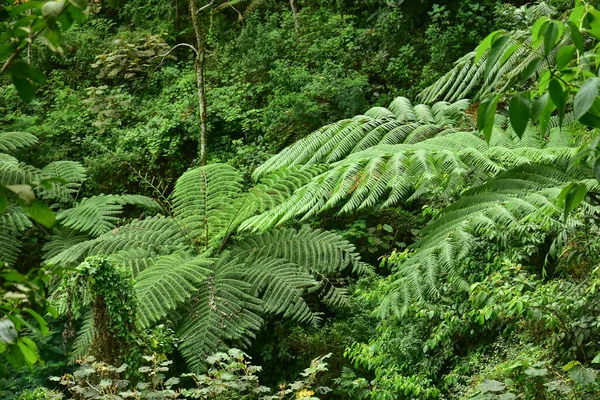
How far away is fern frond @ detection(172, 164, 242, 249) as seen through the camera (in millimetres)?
6262

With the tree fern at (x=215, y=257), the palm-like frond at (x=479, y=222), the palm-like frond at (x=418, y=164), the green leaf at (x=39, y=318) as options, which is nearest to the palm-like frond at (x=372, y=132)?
the palm-like frond at (x=418, y=164)

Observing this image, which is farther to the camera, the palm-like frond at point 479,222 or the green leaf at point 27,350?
the palm-like frond at point 479,222

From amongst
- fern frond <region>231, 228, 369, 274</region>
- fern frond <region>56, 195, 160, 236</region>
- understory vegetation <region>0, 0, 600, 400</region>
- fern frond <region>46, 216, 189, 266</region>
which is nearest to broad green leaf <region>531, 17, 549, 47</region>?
understory vegetation <region>0, 0, 600, 400</region>

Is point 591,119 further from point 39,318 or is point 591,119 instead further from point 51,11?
point 39,318

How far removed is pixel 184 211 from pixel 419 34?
3559mm

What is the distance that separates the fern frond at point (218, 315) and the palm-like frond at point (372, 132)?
0.98 m

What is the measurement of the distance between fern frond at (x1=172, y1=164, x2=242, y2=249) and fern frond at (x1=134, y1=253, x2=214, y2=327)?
665 mm

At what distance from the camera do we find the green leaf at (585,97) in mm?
1250

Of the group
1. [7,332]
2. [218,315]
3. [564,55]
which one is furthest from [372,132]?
[7,332]

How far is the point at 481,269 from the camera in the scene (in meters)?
4.40

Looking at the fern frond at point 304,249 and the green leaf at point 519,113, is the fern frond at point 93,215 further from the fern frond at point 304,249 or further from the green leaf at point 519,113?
the green leaf at point 519,113

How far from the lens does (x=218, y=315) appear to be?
17.3 ft

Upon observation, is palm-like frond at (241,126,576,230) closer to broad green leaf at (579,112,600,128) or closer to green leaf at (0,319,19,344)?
broad green leaf at (579,112,600,128)

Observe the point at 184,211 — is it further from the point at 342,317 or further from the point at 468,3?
the point at 468,3
